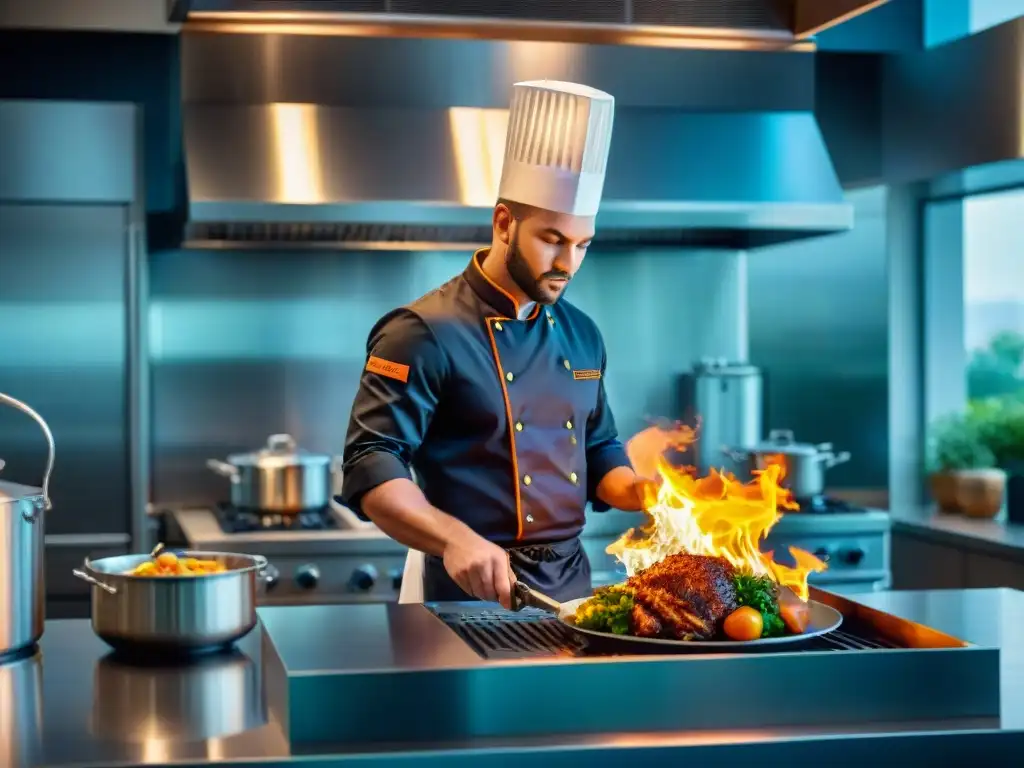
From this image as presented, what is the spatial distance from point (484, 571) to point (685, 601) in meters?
0.33

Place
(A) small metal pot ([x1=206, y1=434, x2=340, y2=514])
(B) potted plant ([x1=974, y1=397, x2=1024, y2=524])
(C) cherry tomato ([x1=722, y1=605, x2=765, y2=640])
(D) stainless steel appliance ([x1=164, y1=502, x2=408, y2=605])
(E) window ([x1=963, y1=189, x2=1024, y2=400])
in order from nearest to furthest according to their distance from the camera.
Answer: (C) cherry tomato ([x1=722, y1=605, x2=765, y2=640]), (D) stainless steel appliance ([x1=164, y1=502, x2=408, y2=605]), (A) small metal pot ([x1=206, y1=434, x2=340, y2=514]), (B) potted plant ([x1=974, y1=397, x2=1024, y2=524]), (E) window ([x1=963, y1=189, x2=1024, y2=400])

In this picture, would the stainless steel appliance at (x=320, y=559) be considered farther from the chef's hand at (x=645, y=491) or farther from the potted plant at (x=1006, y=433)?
the potted plant at (x=1006, y=433)

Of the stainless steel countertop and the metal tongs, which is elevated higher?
the metal tongs

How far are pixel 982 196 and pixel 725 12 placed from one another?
4.99 feet

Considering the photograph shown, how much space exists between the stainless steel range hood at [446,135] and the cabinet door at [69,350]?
0.30 m

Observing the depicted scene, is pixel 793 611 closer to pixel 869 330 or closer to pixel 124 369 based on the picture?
pixel 124 369

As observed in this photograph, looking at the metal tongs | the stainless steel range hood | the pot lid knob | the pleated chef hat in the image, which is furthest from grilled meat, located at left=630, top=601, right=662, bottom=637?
the pot lid knob

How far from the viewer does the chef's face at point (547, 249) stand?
2.54 metres

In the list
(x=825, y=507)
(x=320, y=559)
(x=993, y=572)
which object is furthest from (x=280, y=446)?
(x=993, y=572)

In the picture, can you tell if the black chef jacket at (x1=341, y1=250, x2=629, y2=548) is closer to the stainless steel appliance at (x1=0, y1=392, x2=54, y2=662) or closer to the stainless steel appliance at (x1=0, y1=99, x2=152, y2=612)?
the stainless steel appliance at (x1=0, y1=392, x2=54, y2=662)

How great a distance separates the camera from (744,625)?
1.88m

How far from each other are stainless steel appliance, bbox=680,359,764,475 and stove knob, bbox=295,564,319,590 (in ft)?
5.10

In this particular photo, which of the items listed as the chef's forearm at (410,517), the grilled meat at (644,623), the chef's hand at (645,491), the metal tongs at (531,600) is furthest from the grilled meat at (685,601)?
the chef's hand at (645,491)

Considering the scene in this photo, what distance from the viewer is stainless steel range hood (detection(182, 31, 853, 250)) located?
13.1ft
